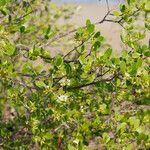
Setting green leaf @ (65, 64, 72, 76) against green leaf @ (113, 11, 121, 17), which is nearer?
green leaf @ (65, 64, 72, 76)

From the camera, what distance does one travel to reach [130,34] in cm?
367

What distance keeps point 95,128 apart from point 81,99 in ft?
1.45

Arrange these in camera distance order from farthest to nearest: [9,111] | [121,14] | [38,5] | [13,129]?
1. [9,111]
2. [38,5]
3. [13,129]
4. [121,14]

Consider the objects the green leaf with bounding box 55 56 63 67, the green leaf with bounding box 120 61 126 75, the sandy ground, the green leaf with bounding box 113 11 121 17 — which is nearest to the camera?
the green leaf with bounding box 120 61 126 75

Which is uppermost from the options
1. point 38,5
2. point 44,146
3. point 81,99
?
point 38,5

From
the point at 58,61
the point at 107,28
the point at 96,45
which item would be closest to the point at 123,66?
the point at 96,45

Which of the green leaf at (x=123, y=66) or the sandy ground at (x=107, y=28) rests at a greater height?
the sandy ground at (x=107, y=28)

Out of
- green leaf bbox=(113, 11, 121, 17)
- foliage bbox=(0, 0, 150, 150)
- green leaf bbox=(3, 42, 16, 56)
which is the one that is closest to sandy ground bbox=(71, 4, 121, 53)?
green leaf bbox=(113, 11, 121, 17)

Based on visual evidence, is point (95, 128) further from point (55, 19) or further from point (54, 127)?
point (55, 19)

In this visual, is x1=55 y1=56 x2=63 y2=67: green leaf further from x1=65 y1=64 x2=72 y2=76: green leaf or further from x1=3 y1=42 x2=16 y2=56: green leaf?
x1=3 y1=42 x2=16 y2=56: green leaf

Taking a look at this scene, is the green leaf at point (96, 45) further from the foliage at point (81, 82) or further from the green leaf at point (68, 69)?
the green leaf at point (68, 69)

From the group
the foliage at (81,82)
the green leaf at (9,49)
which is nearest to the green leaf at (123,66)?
the foliage at (81,82)

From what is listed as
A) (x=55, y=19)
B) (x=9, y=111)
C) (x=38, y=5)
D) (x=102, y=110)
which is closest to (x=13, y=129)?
(x=102, y=110)

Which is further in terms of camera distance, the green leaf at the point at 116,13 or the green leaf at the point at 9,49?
the green leaf at the point at 116,13
